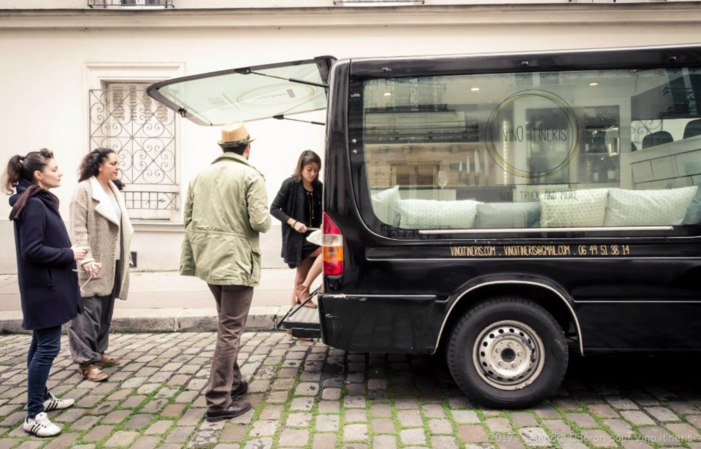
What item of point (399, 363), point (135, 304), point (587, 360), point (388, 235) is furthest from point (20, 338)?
point (587, 360)

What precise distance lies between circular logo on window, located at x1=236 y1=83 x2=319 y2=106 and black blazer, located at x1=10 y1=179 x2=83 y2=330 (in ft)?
8.85

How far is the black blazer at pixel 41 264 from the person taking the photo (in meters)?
3.21

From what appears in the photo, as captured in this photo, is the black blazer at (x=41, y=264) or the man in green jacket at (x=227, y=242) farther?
the man in green jacket at (x=227, y=242)

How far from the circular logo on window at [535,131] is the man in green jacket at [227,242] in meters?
1.69

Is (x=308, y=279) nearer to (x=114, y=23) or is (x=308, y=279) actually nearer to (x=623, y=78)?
(x=623, y=78)

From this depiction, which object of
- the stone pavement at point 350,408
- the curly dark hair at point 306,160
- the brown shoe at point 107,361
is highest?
the curly dark hair at point 306,160

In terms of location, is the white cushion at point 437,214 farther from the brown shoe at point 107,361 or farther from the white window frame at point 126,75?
the white window frame at point 126,75

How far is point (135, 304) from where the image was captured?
6566 millimetres

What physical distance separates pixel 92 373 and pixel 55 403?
59 cm

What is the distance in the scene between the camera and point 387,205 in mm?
3574

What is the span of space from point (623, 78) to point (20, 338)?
6.29m

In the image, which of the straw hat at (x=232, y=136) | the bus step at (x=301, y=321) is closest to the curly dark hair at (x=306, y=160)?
the bus step at (x=301, y=321)

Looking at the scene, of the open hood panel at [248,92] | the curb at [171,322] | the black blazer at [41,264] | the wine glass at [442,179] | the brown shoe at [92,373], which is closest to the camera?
the black blazer at [41,264]

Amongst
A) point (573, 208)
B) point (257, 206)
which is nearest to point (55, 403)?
point (257, 206)
